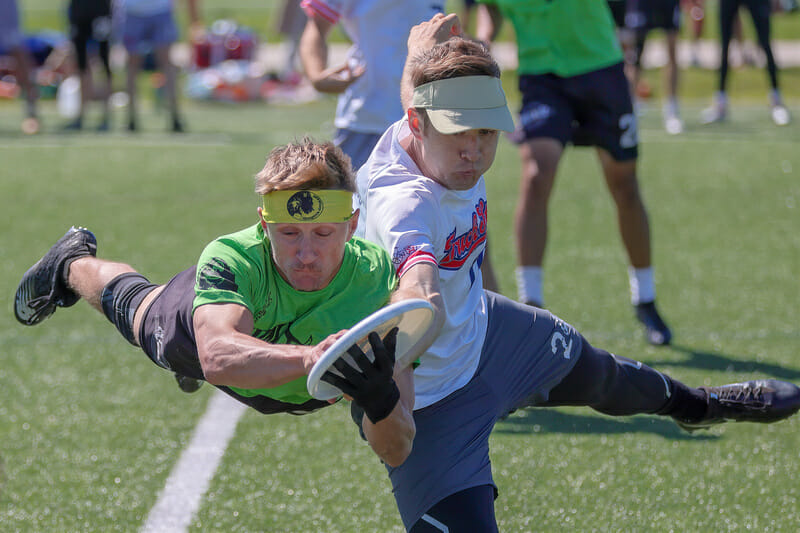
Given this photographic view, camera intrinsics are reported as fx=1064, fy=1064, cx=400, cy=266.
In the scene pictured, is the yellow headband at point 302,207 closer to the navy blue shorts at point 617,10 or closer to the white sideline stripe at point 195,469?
the white sideline stripe at point 195,469

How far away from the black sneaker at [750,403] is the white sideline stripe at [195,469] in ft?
5.40

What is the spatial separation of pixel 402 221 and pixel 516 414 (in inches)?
73.6

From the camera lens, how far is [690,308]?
18.5 feet

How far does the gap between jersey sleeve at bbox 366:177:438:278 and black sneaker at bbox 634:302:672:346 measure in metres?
2.54

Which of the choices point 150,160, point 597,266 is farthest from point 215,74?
point 597,266

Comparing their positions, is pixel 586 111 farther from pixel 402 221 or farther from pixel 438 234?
pixel 402 221

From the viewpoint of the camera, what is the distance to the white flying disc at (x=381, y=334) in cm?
206

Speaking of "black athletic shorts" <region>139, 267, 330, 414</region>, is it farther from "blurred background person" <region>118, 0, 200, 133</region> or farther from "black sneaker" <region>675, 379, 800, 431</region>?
"blurred background person" <region>118, 0, 200, 133</region>

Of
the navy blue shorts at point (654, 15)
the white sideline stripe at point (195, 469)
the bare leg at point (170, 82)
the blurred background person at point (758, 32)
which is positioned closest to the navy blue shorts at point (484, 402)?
the white sideline stripe at point (195, 469)

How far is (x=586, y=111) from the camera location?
5090 mm

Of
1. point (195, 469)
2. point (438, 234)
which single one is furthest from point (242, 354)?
point (195, 469)

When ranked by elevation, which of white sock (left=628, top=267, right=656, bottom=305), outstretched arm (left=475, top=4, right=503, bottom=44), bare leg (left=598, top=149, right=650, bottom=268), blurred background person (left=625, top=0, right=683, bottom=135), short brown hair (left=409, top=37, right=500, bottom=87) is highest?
short brown hair (left=409, top=37, right=500, bottom=87)

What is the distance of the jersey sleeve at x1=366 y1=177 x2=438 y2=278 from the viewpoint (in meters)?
2.58

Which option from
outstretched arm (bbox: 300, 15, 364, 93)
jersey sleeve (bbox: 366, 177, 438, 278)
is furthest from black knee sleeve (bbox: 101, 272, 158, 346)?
outstretched arm (bbox: 300, 15, 364, 93)
